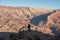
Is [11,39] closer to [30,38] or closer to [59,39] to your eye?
[30,38]

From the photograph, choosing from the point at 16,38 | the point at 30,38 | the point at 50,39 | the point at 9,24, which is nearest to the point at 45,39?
the point at 50,39

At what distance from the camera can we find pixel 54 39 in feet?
109

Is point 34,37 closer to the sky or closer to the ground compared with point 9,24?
closer to the sky

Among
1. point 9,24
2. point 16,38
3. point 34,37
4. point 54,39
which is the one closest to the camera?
point 16,38

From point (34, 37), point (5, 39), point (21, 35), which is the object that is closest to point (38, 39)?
point (34, 37)

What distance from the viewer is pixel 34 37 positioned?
30.7 meters

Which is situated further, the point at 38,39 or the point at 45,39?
the point at 45,39

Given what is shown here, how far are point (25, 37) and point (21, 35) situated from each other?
2.54 ft

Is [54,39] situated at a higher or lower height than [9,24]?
higher

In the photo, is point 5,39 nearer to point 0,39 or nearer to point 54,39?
point 0,39

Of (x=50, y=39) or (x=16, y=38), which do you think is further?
(x=50, y=39)

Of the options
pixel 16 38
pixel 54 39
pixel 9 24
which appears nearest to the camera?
pixel 16 38

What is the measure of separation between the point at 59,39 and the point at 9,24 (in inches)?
6113

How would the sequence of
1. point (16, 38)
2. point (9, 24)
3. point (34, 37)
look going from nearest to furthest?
point (16, 38), point (34, 37), point (9, 24)
